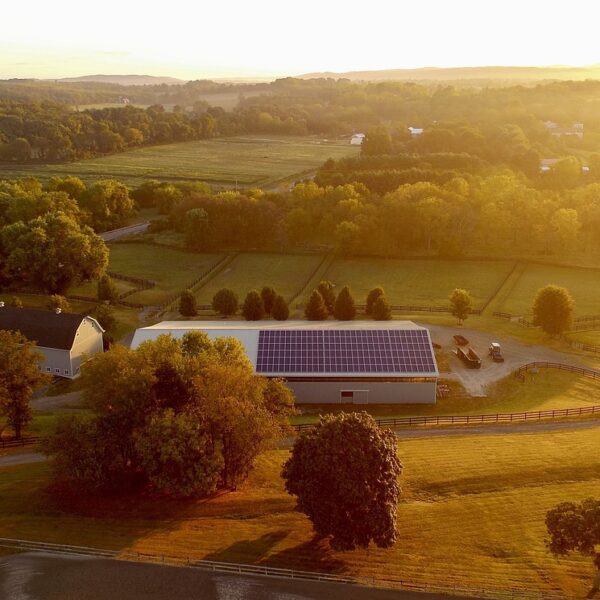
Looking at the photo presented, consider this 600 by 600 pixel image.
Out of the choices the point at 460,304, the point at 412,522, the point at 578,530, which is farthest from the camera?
the point at 460,304

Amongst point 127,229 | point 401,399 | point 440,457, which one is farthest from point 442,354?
point 127,229

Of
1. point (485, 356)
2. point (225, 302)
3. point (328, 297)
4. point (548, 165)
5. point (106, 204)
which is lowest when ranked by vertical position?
point (485, 356)

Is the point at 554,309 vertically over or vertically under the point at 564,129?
under

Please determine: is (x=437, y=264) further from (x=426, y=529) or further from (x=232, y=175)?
(x=232, y=175)

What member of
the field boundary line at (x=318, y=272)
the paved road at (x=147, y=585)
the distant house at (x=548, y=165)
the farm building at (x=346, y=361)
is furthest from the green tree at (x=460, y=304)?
the distant house at (x=548, y=165)

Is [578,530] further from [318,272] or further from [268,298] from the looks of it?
[318,272]

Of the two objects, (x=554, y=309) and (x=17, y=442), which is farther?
(x=554, y=309)

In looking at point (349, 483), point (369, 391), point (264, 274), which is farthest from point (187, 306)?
point (349, 483)

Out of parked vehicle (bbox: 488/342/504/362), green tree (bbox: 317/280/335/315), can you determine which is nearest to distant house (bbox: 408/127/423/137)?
green tree (bbox: 317/280/335/315)
